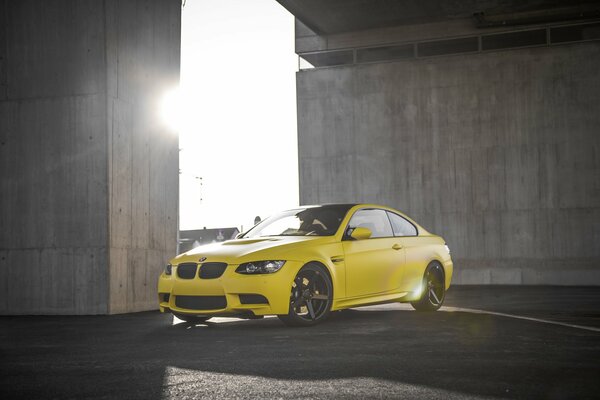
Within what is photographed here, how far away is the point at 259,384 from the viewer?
516 cm

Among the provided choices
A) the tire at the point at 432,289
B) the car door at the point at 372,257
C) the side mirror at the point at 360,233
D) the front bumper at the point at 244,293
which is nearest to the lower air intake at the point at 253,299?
the front bumper at the point at 244,293

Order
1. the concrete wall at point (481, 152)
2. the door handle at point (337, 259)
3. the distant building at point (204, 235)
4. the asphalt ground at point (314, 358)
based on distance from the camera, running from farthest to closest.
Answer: the distant building at point (204, 235)
the concrete wall at point (481, 152)
the door handle at point (337, 259)
the asphalt ground at point (314, 358)

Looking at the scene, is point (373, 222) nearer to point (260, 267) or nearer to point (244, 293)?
point (260, 267)

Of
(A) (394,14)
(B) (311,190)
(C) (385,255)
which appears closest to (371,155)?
(B) (311,190)

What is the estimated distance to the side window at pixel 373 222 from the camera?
1009 cm

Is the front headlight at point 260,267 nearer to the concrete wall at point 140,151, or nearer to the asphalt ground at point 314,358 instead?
the asphalt ground at point 314,358

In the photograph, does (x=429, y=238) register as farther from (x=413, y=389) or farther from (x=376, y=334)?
(x=413, y=389)

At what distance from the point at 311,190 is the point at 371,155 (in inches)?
89.4

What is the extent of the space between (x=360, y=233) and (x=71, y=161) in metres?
5.08

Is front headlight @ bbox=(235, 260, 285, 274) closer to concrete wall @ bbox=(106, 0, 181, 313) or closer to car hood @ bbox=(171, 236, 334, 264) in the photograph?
car hood @ bbox=(171, 236, 334, 264)

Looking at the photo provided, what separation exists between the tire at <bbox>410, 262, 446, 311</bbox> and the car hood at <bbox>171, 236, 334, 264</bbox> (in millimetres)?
2129

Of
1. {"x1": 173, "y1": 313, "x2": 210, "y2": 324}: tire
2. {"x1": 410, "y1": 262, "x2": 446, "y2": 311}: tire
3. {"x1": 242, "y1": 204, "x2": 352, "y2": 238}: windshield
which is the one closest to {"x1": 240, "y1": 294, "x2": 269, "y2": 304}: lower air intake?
{"x1": 173, "y1": 313, "x2": 210, "y2": 324}: tire

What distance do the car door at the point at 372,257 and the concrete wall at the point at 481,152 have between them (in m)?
13.8

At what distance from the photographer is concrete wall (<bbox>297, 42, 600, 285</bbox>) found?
75.6 feet
